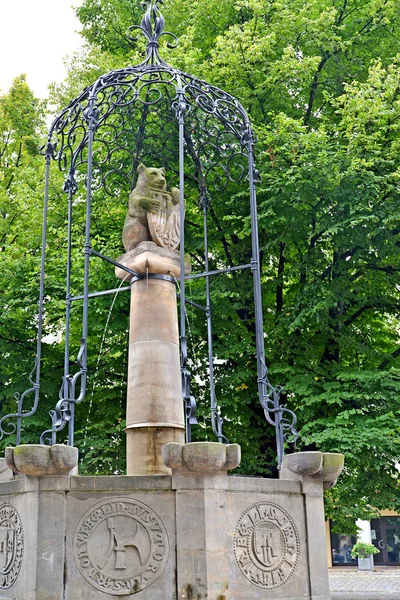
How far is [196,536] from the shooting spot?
22.0ft

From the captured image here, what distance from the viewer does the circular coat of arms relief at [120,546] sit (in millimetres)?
6656

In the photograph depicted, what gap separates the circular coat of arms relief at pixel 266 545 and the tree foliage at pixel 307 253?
5619 mm

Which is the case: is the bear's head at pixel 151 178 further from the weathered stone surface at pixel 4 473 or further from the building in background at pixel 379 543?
the building in background at pixel 379 543

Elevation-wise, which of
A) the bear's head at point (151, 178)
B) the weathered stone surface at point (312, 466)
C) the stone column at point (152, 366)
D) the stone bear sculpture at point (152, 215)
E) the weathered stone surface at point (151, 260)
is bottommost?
the weathered stone surface at point (312, 466)

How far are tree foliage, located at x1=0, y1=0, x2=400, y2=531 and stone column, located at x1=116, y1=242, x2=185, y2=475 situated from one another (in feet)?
16.1

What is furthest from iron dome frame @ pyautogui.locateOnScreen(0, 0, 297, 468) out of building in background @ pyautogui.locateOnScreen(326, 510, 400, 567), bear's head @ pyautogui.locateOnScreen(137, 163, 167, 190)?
building in background @ pyautogui.locateOnScreen(326, 510, 400, 567)

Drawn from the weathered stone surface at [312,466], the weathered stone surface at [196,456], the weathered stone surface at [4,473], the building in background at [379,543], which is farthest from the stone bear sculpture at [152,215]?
the building in background at [379,543]

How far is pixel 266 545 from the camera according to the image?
7305 millimetres

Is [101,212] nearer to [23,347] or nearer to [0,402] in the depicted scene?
[23,347]

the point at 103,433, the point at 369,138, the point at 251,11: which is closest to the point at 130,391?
the point at 103,433

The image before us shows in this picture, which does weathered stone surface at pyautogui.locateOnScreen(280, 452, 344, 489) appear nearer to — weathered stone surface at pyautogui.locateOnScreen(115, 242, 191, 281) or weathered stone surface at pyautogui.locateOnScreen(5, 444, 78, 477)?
weathered stone surface at pyautogui.locateOnScreen(5, 444, 78, 477)

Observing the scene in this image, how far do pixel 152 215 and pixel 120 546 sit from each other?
4645 millimetres

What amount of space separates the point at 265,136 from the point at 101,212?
4.11m

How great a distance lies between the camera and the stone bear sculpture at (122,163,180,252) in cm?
990
